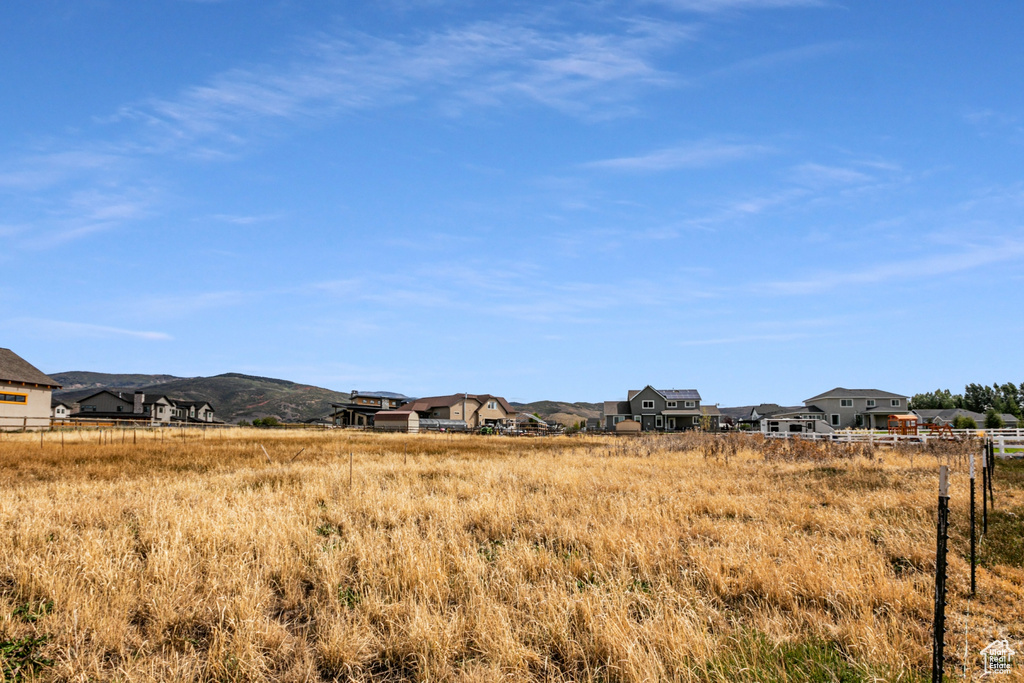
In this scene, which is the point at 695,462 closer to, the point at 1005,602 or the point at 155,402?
the point at 1005,602

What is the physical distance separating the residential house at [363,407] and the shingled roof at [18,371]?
135 feet

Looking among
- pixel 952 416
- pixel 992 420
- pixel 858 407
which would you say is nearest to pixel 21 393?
pixel 858 407

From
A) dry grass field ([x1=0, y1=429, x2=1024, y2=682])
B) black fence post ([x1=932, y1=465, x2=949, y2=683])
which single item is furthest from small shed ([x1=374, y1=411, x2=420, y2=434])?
black fence post ([x1=932, y1=465, x2=949, y2=683])

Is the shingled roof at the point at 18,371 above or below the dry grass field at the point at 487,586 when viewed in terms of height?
above

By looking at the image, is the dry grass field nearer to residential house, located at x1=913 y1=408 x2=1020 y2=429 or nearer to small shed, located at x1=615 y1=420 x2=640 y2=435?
small shed, located at x1=615 y1=420 x2=640 y2=435

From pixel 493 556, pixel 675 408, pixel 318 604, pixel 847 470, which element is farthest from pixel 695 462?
pixel 675 408

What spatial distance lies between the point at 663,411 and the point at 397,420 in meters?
40.0

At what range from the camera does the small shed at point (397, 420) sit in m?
88.8

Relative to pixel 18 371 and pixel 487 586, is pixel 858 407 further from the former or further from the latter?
pixel 18 371

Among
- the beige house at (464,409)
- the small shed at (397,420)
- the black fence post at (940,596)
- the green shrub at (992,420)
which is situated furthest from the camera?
the beige house at (464,409)

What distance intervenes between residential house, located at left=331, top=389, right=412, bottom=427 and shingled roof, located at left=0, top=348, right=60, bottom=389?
41.0 metres

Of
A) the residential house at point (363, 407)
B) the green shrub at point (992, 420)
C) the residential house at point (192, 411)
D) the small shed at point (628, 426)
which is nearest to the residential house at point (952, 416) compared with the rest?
the green shrub at point (992, 420)

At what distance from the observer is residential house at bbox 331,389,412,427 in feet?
326

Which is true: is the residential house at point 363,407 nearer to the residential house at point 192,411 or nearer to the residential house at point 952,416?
the residential house at point 192,411
